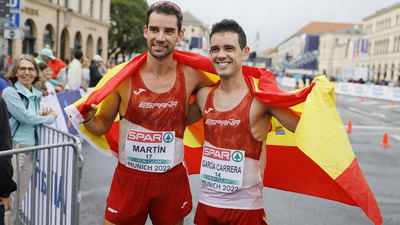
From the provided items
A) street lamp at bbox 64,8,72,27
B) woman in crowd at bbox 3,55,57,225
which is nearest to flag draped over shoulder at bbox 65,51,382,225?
woman in crowd at bbox 3,55,57,225

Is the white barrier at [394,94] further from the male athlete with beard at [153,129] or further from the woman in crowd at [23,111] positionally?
the male athlete with beard at [153,129]

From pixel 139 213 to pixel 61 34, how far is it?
3139 centimetres

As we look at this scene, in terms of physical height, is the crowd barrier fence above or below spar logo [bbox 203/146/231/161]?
below

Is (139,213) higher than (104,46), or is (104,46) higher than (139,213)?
(104,46)

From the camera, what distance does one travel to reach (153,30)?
3.15 meters

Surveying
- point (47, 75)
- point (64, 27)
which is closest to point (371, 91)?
point (64, 27)

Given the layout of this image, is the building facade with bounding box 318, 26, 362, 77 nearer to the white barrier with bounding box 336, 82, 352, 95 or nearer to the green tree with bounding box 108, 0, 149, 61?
the green tree with bounding box 108, 0, 149, 61

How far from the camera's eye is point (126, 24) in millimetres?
55688

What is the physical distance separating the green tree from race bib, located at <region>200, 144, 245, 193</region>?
52943mm

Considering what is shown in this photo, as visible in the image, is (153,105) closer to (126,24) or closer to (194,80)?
(194,80)

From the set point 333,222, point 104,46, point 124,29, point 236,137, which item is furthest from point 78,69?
point 124,29

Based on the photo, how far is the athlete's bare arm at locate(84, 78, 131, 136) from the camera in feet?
10.8

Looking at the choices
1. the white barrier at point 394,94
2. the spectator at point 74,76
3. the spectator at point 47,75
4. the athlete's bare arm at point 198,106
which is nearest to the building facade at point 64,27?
the spectator at point 74,76

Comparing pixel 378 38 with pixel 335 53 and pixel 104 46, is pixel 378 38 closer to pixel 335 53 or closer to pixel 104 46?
pixel 335 53
